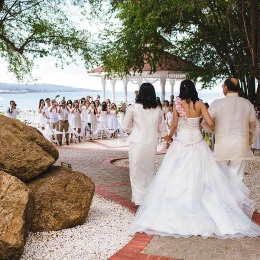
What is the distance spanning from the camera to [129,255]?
4.80 meters

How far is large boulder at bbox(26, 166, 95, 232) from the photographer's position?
563 cm

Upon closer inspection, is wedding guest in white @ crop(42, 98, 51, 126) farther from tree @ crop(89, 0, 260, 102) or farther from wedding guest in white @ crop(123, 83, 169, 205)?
wedding guest in white @ crop(123, 83, 169, 205)

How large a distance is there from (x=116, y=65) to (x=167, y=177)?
6496 millimetres

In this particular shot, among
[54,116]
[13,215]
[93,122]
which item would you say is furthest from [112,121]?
[13,215]

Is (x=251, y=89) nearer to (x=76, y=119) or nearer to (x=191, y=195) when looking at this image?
(x=76, y=119)

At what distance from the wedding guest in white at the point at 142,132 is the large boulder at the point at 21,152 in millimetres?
1400

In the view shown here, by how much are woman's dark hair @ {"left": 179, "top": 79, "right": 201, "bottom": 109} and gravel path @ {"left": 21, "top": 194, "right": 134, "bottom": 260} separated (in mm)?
1918

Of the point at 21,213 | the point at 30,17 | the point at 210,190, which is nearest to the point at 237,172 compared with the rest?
the point at 210,190

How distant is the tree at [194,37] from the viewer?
36.5 ft

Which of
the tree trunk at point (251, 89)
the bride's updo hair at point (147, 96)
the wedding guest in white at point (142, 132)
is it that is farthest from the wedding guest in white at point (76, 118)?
the bride's updo hair at point (147, 96)

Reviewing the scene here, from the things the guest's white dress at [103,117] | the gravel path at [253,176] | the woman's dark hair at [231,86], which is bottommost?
the gravel path at [253,176]

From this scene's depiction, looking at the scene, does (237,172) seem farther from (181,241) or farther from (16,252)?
(16,252)

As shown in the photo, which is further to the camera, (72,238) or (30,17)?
(30,17)

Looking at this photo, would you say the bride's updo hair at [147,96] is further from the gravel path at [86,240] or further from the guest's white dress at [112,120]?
the guest's white dress at [112,120]
